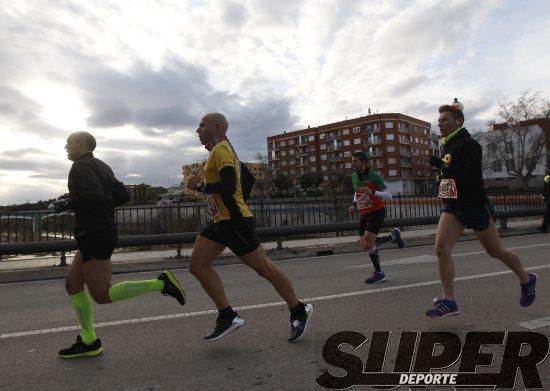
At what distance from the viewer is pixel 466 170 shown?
4074 mm

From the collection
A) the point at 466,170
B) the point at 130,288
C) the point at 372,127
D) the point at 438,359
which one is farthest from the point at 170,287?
the point at 372,127

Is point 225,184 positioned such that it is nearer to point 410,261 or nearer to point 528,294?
point 528,294

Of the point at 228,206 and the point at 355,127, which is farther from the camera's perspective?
the point at 355,127

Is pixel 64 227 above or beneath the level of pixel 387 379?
above

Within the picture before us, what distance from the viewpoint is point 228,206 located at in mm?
3584

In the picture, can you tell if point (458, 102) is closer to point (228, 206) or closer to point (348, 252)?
point (228, 206)

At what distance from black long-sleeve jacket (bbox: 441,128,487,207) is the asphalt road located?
3.68 ft

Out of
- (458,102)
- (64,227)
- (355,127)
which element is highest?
(355,127)

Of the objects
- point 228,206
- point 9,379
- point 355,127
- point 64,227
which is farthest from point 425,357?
point 355,127

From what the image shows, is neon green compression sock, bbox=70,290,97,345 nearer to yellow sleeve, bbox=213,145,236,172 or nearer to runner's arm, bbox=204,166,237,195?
runner's arm, bbox=204,166,237,195

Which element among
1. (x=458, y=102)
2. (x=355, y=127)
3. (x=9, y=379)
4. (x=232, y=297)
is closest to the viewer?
(x=9, y=379)

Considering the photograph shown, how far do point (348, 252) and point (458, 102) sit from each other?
268 inches

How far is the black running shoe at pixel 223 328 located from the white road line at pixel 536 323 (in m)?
2.47

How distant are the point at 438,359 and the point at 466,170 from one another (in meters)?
1.85
